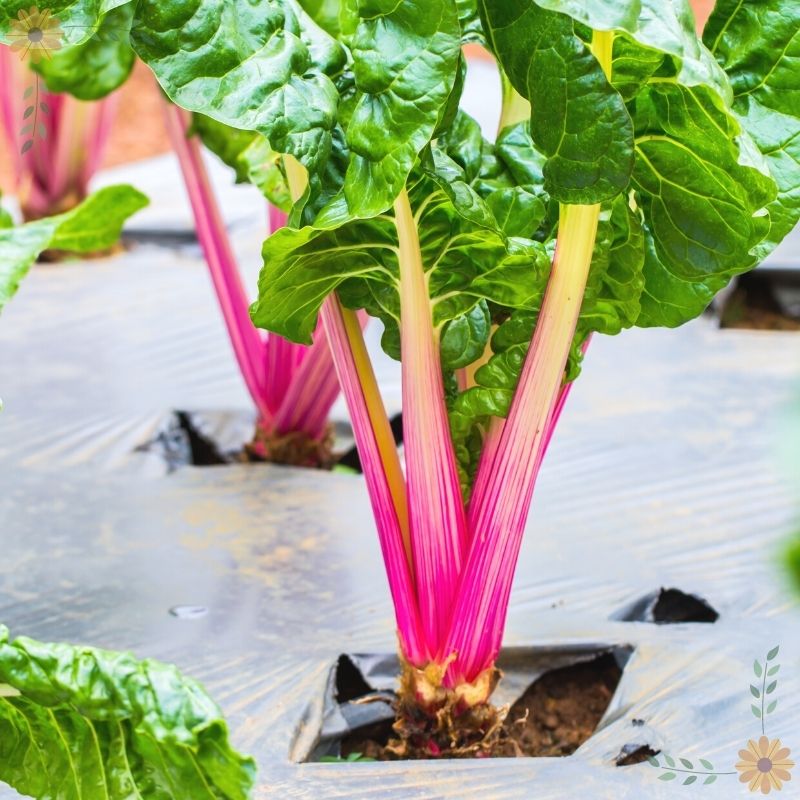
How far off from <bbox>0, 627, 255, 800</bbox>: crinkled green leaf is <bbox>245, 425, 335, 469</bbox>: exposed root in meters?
1.20

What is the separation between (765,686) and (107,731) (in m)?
0.78

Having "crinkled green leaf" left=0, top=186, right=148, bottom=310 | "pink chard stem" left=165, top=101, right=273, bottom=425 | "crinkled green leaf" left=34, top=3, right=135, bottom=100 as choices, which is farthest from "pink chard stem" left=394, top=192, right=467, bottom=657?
"crinkled green leaf" left=34, top=3, right=135, bottom=100

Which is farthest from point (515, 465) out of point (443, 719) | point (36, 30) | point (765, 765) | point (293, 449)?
point (293, 449)

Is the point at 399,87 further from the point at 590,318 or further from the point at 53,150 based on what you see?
the point at 53,150

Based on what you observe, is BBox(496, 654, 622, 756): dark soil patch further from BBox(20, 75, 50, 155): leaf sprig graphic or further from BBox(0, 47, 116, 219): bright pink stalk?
BBox(0, 47, 116, 219): bright pink stalk

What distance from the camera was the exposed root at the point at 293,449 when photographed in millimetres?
2238

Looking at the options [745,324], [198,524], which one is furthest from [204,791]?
[745,324]

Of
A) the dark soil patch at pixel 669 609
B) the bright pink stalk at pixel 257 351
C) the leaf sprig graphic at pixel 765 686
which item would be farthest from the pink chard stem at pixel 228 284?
the leaf sprig graphic at pixel 765 686

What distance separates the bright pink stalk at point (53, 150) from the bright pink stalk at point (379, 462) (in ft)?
8.98

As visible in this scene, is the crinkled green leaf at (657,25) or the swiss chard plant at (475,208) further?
the swiss chard plant at (475,208)

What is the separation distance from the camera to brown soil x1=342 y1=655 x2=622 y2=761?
53.6 inches

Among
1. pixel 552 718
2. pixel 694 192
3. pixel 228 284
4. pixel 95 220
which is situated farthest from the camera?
pixel 228 284

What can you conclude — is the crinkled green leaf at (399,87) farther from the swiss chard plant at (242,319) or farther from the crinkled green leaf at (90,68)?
the crinkled green leaf at (90,68)

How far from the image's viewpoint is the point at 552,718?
56.5 inches
